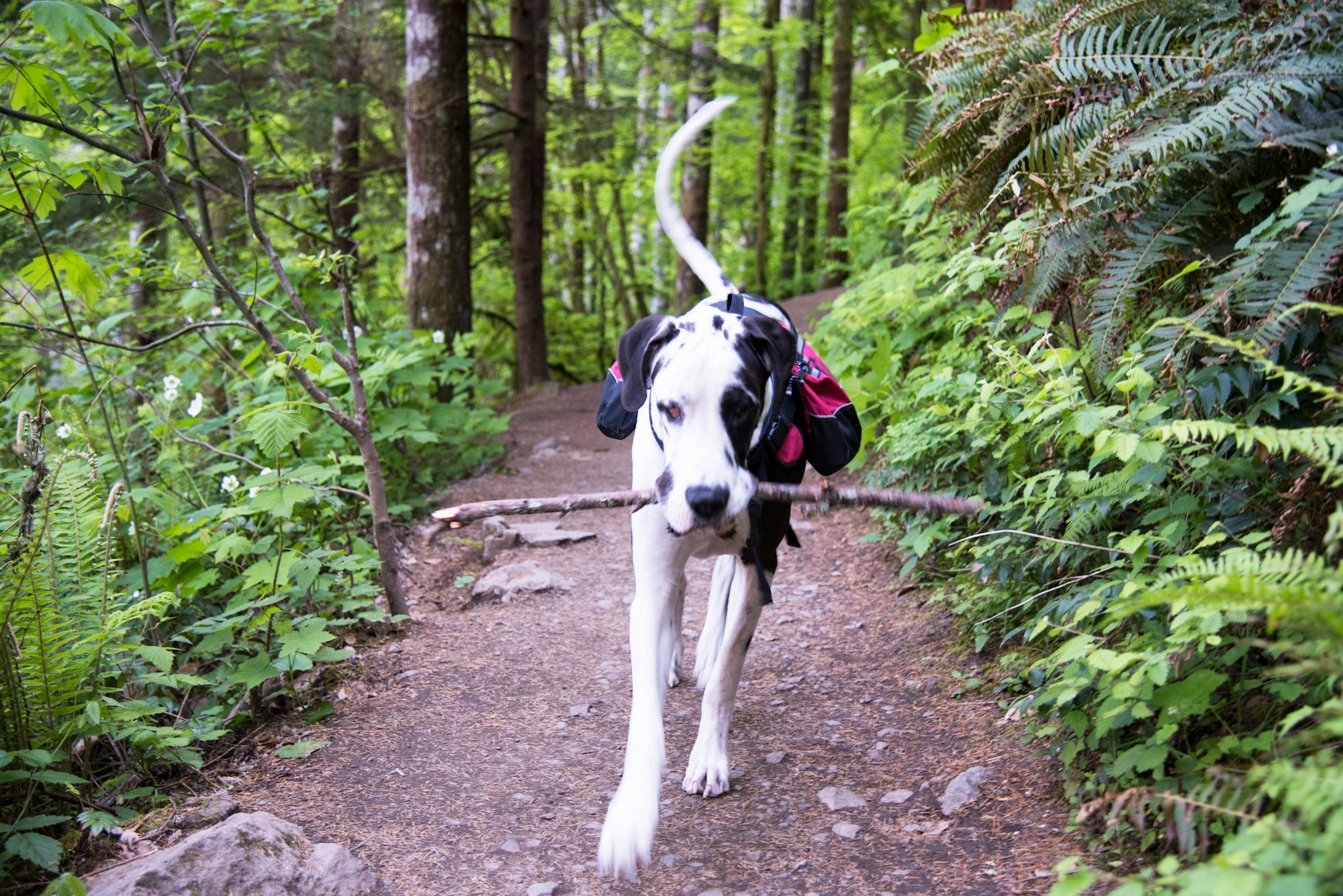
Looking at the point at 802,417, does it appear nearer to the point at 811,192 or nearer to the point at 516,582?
the point at 516,582

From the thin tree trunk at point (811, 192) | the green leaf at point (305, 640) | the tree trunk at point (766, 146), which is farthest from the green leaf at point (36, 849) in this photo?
the thin tree trunk at point (811, 192)

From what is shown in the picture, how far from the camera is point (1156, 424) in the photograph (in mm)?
2992

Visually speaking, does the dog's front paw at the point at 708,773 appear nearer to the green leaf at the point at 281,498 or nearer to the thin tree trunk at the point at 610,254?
the green leaf at the point at 281,498

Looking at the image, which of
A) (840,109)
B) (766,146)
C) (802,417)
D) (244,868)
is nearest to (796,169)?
(766,146)

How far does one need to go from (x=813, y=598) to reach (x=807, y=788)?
1885 mm

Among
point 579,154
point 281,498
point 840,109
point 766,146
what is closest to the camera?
point 281,498

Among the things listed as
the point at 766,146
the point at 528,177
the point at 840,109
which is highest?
Result: the point at 840,109

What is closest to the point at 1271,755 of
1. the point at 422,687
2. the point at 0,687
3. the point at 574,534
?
the point at 422,687

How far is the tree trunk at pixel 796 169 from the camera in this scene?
1658 centimetres

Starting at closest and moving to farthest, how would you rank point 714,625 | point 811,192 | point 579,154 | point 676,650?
point 714,625 → point 676,650 → point 579,154 → point 811,192

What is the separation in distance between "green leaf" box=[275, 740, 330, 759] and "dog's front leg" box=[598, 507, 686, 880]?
4.28 feet

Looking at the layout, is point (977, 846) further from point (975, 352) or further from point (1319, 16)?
point (1319, 16)

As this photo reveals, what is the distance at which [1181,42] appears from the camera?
3.82 metres

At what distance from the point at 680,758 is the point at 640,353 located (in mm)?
1656
